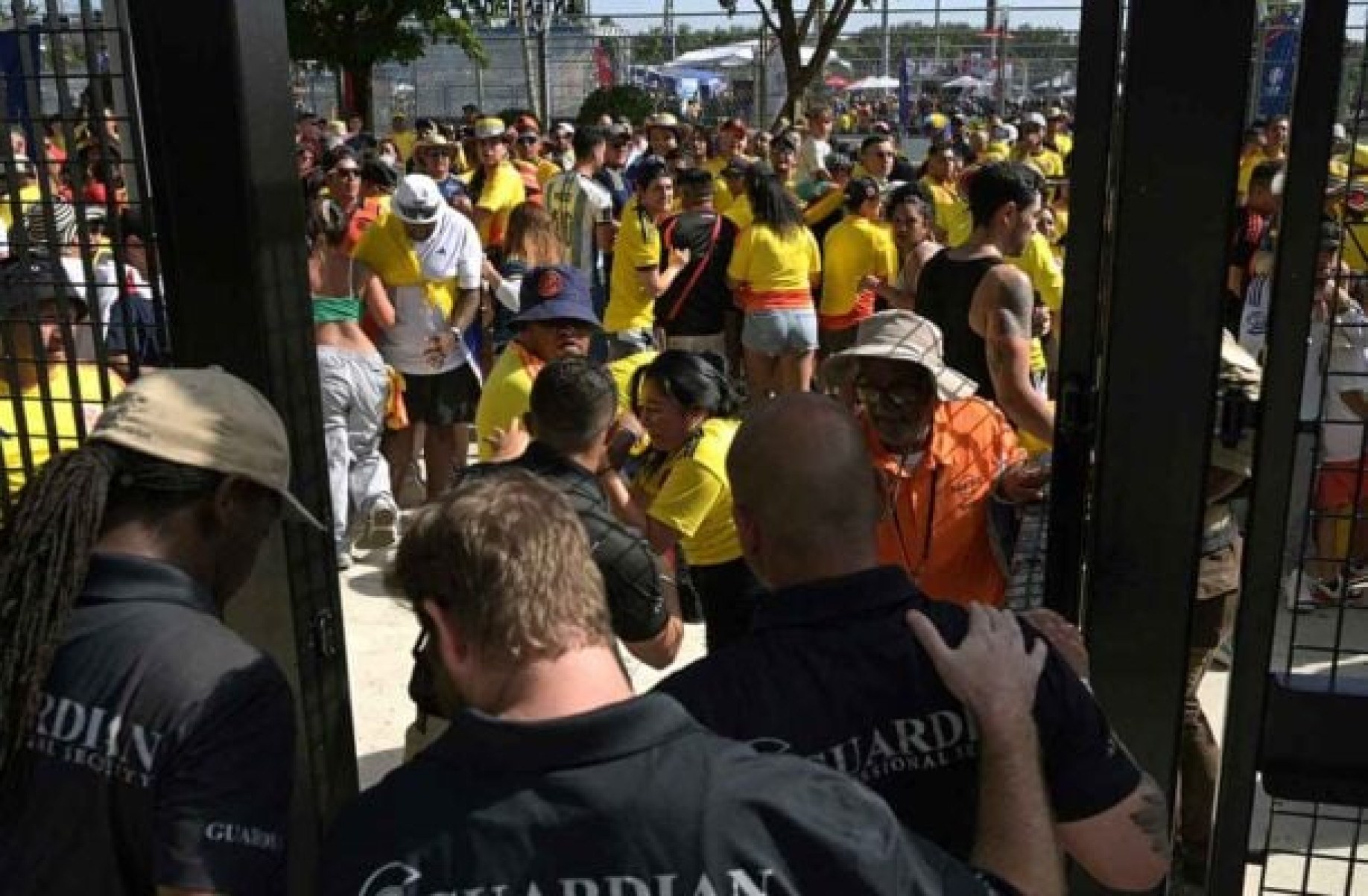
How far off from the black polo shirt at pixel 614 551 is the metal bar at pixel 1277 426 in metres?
1.39

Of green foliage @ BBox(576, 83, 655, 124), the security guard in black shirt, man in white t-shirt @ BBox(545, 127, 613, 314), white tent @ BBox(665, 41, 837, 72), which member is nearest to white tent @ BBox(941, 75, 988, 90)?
white tent @ BBox(665, 41, 837, 72)

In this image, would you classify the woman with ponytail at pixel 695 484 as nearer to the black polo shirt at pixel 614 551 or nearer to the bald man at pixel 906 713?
the black polo shirt at pixel 614 551

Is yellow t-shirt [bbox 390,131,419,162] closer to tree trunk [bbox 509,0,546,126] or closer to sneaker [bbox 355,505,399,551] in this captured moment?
tree trunk [bbox 509,0,546,126]

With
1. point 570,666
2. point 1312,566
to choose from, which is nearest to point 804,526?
point 570,666

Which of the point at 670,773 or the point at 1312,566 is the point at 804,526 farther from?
the point at 1312,566

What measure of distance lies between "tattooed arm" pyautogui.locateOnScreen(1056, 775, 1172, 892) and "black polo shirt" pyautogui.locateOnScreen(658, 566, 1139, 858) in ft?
0.06

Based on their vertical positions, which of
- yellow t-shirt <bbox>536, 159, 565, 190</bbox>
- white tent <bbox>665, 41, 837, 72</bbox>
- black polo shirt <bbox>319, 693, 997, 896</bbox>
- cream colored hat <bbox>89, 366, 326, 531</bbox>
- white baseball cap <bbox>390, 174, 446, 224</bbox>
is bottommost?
yellow t-shirt <bbox>536, 159, 565, 190</bbox>

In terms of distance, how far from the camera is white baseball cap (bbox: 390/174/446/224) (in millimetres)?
6438

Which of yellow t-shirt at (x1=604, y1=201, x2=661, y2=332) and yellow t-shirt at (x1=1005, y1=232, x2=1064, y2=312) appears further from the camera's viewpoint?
yellow t-shirt at (x1=604, y1=201, x2=661, y2=332)

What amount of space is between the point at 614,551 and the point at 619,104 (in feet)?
66.5

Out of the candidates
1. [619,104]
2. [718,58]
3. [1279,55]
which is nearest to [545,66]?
[619,104]

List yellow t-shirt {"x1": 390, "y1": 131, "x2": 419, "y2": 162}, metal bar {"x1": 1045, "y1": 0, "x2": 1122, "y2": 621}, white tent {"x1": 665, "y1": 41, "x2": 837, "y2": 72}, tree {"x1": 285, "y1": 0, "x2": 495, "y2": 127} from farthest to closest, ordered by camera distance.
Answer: white tent {"x1": 665, "y1": 41, "x2": 837, "y2": 72} < tree {"x1": 285, "y1": 0, "x2": 495, "y2": 127} < yellow t-shirt {"x1": 390, "y1": 131, "x2": 419, "y2": 162} < metal bar {"x1": 1045, "y1": 0, "x2": 1122, "y2": 621}

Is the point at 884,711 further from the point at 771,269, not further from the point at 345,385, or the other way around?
the point at 771,269

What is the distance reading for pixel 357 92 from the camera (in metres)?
26.2
